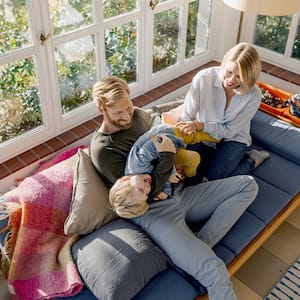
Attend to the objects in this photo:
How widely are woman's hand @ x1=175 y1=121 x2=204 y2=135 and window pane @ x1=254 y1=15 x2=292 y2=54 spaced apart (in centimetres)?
135

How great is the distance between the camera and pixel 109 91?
2020mm

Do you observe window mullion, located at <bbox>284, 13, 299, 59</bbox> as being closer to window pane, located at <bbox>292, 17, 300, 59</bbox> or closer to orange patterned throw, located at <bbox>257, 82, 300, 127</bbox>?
window pane, located at <bbox>292, 17, 300, 59</bbox>

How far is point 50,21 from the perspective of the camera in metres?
2.22

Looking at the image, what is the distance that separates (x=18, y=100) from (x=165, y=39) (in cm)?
117

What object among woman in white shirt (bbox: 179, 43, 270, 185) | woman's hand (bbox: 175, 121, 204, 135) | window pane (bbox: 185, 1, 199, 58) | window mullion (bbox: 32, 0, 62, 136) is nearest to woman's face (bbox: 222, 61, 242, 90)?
woman in white shirt (bbox: 179, 43, 270, 185)

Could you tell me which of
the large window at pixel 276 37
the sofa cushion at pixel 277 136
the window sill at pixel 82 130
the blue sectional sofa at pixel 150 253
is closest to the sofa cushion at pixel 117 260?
the blue sectional sofa at pixel 150 253

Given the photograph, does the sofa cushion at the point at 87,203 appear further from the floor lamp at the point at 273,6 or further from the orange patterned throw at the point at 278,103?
the orange patterned throw at the point at 278,103

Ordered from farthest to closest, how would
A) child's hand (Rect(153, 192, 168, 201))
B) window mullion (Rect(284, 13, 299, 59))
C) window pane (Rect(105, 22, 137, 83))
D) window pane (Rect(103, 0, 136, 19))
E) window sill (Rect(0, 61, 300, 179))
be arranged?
window mullion (Rect(284, 13, 299, 59)), window pane (Rect(105, 22, 137, 83)), window pane (Rect(103, 0, 136, 19)), window sill (Rect(0, 61, 300, 179)), child's hand (Rect(153, 192, 168, 201))

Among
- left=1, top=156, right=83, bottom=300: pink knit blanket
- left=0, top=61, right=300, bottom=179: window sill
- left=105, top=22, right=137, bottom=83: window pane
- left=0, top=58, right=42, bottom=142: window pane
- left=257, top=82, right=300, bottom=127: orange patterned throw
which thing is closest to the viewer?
left=1, top=156, right=83, bottom=300: pink knit blanket

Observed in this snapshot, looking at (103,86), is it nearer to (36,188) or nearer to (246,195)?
(36,188)

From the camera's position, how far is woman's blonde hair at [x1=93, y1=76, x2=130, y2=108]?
6.56ft

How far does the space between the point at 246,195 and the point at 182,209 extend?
32cm

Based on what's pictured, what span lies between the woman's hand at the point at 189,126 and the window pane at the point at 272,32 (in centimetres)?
135

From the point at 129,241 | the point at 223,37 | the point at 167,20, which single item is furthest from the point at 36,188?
the point at 223,37
